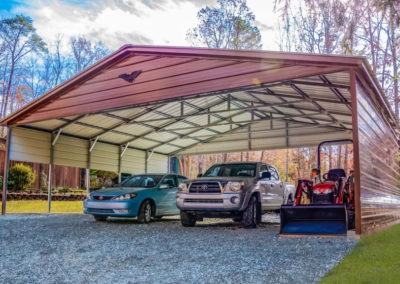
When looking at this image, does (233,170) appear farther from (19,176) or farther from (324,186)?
(19,176)

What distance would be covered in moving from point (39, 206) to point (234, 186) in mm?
13254

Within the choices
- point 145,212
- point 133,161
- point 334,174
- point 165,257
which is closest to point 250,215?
point 334,174

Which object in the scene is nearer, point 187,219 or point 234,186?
point 234,186

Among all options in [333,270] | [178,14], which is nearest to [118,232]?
[333,270]

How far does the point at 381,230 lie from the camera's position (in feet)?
29.5

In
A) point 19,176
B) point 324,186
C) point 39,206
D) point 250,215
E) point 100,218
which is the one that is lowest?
point 39,206

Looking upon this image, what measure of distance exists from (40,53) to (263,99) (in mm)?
21550

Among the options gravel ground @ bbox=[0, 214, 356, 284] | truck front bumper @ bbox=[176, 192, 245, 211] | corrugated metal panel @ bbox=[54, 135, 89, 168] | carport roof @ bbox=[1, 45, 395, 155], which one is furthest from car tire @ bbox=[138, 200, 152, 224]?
corrugated metal panel @ bbox=[54, 135, 89, 168]

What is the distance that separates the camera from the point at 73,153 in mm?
16094

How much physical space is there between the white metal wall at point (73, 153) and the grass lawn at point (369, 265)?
12.0 m

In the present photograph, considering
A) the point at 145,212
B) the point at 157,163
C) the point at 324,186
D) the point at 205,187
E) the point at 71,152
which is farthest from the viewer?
the point at 157,163

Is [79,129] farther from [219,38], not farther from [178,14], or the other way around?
[219,38]

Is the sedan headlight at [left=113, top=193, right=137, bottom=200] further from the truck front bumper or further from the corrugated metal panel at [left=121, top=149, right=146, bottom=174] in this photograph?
the corrugated metal panel at [left=121, top=149, right=146, bottom=174]

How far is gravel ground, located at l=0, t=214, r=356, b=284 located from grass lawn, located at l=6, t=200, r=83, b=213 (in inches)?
394
